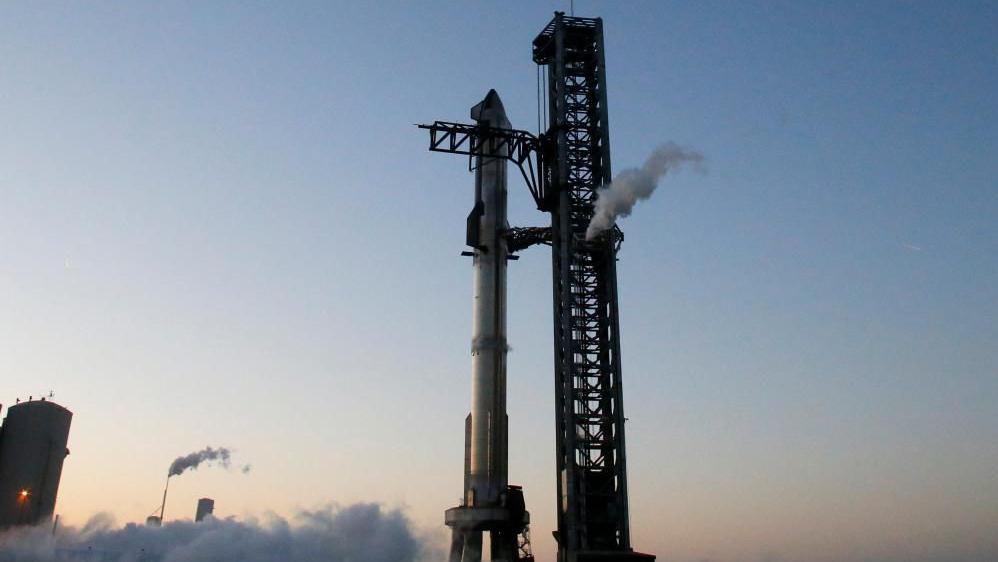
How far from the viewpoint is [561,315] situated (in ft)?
167

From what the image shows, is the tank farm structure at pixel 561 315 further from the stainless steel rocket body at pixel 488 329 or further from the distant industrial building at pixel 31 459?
the distant industrial building at pixel 31 459

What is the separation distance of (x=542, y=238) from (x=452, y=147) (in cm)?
827

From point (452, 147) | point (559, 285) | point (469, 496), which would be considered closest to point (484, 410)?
point (469, 496)

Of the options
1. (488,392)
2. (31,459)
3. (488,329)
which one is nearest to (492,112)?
(488,329)

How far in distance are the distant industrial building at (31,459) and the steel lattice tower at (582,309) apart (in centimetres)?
3725

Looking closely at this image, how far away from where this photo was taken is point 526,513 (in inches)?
2026

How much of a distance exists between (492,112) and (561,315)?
50.6ft

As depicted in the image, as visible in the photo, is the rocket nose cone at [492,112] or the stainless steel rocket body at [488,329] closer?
the stainless steel rocket body at [488,329]

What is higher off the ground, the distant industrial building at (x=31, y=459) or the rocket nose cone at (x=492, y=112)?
the rocket nose cone at (x=492, y=112)

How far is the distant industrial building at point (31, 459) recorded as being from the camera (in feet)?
193

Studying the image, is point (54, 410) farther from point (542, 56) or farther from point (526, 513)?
point (542, 56)

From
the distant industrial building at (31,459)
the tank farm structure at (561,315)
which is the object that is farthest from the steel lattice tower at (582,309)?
the distant industrial building at (31,459)

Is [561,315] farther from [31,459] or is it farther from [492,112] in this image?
[31,459]

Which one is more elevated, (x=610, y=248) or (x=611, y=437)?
(x=610, y=248)
